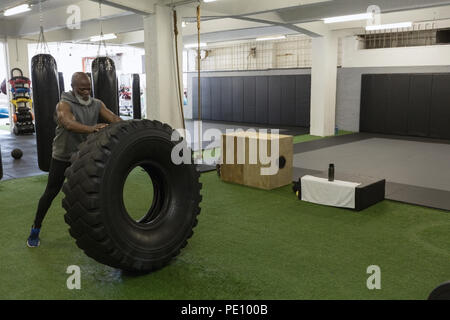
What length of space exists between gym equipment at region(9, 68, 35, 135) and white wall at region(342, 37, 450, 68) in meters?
9.59

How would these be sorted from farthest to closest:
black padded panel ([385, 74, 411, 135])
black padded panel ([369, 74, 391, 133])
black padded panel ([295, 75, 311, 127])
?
black padded panel ([295, 75, 311, 127]) < black padded panel ([369, 74, 391, 133]) < black padded panel ([385, 74, 411, 135])

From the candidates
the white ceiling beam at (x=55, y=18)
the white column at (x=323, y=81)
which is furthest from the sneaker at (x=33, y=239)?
the white column at (x=323, y=81)

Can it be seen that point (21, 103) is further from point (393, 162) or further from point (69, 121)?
point (393, 162)

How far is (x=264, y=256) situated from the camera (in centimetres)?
347

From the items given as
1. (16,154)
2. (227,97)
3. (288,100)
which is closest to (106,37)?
(16,154)

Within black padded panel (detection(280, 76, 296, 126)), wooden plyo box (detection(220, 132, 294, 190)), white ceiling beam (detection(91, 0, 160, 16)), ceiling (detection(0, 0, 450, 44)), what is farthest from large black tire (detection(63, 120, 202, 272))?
black padded panel (detection(280, 76, 296, 126))

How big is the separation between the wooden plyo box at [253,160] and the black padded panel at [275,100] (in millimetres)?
8628

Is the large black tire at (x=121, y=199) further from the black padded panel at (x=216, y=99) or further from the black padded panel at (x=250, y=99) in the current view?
the black padded panel at (x=216, y=99)

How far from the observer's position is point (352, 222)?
4.37 metres

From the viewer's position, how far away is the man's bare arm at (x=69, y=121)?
3193 millimetres

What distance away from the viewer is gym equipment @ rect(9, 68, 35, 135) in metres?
11.3

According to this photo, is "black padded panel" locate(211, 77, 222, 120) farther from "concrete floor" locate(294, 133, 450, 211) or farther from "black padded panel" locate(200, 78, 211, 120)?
"concrete floor" locate(294, 133, 450, 211)

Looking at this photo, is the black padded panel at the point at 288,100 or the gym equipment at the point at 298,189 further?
the black padded panel at the point at 288,100

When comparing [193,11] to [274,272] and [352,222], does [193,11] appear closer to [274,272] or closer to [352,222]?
[352,222]
